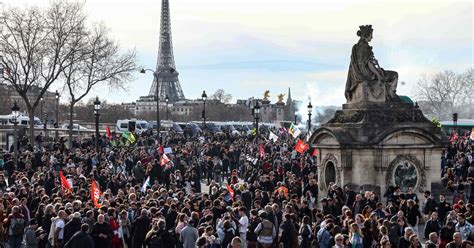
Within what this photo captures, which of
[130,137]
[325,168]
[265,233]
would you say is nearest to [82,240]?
[265,233]

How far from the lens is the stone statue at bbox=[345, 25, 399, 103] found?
25766mm

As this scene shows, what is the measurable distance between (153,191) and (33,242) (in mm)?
6214

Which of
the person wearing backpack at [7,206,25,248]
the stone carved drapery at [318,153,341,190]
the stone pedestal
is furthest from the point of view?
the stone carved drapery at [318,153,341,190]

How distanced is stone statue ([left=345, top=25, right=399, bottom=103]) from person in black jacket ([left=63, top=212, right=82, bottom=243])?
12733mm

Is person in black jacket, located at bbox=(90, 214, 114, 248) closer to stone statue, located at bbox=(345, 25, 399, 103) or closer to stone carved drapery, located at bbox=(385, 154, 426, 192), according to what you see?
stone carved drapery, located at bbox=(385, 154, 426, 192)

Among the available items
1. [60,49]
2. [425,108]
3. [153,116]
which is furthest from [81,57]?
[153,116]

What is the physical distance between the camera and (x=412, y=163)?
24.7 metres

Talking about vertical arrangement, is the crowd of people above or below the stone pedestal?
below

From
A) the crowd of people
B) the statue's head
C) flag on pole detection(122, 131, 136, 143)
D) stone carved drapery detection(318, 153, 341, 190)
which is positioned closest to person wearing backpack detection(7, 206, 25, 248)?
the crowd of people

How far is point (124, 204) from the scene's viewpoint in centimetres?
1875

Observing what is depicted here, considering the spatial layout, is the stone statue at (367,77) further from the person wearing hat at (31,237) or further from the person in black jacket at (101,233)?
the person wearing hat at (31,237)

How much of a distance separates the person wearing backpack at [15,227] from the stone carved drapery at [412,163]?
11.8m

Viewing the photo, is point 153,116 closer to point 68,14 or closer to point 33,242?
point 68,14

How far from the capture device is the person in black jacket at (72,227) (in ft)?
51.5
